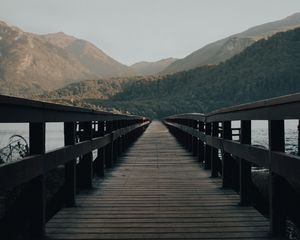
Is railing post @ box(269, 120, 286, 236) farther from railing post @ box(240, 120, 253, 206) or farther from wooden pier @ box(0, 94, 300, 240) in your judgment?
A: railing post @ box(240, 120, 253, 206)

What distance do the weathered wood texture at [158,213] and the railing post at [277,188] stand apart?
0.17 meters

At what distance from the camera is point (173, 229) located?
16.2 feet

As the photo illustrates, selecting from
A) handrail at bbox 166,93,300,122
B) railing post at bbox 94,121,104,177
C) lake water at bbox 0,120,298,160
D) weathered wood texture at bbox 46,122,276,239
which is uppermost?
handrail at bbox 166,93,300,122

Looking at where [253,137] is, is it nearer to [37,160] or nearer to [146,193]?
[146,193]

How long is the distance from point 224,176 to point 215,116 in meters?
1.06

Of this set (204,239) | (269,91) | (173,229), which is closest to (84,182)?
(173,229)

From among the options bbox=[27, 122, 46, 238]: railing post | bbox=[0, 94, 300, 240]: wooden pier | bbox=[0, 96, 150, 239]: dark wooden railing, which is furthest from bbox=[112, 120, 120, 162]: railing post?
bbox=[27, 122, 46, 238]: railing post

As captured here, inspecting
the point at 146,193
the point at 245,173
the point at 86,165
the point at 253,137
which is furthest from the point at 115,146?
the point at 253,137

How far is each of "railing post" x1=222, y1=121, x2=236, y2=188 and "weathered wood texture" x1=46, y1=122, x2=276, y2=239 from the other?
0.24 metres

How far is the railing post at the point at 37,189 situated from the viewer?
14.5ft

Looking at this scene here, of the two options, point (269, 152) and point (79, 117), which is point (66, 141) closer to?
point (79, 117)

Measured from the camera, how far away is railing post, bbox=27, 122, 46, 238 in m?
4.42

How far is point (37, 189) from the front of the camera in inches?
175

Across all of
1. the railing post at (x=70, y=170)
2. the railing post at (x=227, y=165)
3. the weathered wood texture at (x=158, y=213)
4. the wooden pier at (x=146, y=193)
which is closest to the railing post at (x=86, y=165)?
the wooden pier at (x=146, y=193)
